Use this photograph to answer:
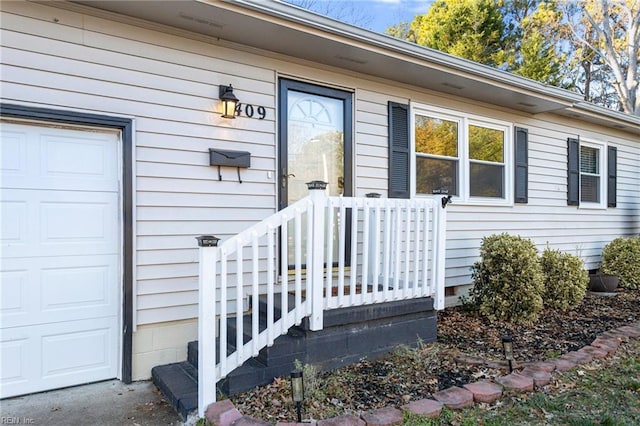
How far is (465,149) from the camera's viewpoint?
18.5 ft

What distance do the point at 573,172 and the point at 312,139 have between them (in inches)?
201


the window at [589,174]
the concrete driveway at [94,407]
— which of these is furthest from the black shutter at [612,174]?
the concrete driveway at [94,407]

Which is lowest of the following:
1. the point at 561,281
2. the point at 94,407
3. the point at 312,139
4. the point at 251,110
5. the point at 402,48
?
the point at 94,407

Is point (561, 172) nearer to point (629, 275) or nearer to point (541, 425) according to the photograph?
point (629, 275)

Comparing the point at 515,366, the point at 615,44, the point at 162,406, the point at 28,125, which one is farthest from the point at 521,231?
the point at 615,44

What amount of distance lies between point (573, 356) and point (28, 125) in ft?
15.3

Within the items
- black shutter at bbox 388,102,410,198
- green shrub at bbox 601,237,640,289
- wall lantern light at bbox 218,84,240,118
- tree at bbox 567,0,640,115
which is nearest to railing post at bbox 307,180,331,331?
wall lantern light at bbox 218,84,240,118

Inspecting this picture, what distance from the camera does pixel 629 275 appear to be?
6.65m

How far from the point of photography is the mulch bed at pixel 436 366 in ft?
8.91

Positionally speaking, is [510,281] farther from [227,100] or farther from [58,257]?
[58,257]

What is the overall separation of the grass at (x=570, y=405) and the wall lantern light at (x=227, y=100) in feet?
9.15

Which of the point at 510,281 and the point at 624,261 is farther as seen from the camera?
the point at 624,261

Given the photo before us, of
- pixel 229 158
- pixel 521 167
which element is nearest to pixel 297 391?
pixel 229 158

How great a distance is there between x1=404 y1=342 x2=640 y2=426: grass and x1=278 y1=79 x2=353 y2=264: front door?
2241mm
